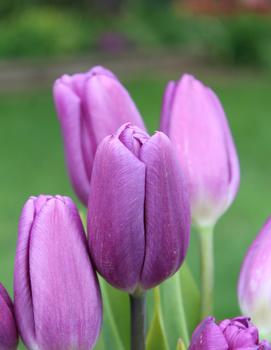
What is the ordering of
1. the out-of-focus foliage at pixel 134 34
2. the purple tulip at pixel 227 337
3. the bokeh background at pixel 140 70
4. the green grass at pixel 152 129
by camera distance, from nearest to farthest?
the purple tulip at pixel 227 337 → the green grass at pixel 152 129 → the bokeh background at pixel 140 70 → the out-of-focus foliage at pixel 134 34

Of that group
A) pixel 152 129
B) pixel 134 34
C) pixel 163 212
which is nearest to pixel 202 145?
pixel 163 212

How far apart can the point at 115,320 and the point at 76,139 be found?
15 centimetres

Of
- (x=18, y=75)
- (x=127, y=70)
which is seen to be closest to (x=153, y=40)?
(x=127, y=70)

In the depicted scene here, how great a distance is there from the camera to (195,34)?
8031mm

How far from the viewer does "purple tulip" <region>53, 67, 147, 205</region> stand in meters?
0.55

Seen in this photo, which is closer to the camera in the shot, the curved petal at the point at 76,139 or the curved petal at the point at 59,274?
the curved petal at the point at 59,274

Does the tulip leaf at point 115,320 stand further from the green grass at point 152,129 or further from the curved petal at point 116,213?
the green grass at point 152,129

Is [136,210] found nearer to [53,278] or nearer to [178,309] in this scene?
[53,278]

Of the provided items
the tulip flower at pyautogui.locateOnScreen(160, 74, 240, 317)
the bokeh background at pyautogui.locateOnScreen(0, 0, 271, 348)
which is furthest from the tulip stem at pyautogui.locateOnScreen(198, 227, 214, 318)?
the bokeh background at pyautogui.locateOnScreen(0, 0, 271, 348)

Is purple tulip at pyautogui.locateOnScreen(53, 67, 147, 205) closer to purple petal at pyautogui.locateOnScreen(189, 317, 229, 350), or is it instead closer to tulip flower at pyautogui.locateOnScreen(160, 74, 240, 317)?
tulip flower at pyautogui.locateOnScreen(160, 74, 240, 317)

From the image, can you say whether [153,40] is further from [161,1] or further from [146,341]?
[146,341]

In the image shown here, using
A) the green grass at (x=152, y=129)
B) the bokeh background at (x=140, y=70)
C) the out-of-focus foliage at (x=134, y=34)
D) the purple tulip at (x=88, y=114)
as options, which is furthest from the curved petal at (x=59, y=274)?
the out-of-focus foliage at (x=134, y=34)

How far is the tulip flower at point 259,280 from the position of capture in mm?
530

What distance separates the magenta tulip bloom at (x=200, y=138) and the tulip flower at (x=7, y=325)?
0.54 feet
